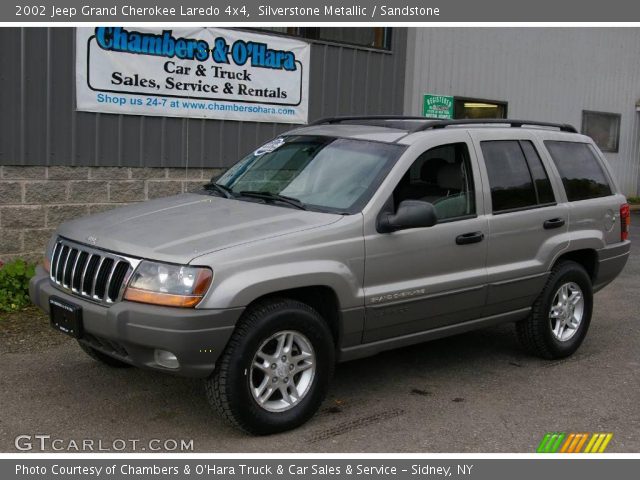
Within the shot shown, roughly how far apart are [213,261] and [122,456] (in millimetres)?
1174

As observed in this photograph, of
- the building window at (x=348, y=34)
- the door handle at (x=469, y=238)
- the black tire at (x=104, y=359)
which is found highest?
the building window at (x=348, y=34)

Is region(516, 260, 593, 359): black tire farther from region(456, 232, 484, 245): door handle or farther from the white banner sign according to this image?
the white banner sign

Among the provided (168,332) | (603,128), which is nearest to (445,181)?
(168,332)

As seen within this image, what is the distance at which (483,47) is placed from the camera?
1391 cm

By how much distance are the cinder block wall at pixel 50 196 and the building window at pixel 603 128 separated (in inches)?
442

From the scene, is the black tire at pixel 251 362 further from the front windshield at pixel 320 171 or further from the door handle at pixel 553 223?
the door handle at pixel 553 223

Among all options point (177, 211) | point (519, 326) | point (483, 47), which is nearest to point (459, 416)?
point (519, 326)

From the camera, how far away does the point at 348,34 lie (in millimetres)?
10445

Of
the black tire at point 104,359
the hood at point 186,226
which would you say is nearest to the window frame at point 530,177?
the hood at point 186,226

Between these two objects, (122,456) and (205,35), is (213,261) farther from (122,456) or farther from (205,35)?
(205,35)

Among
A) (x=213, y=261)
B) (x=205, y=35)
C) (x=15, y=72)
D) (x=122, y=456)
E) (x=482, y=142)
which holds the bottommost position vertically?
(x=122, y=456)

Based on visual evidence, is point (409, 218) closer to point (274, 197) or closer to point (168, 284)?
point (274, 197)

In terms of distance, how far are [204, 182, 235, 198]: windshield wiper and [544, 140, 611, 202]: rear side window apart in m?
2.65

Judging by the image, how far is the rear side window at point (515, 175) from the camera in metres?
5.77
